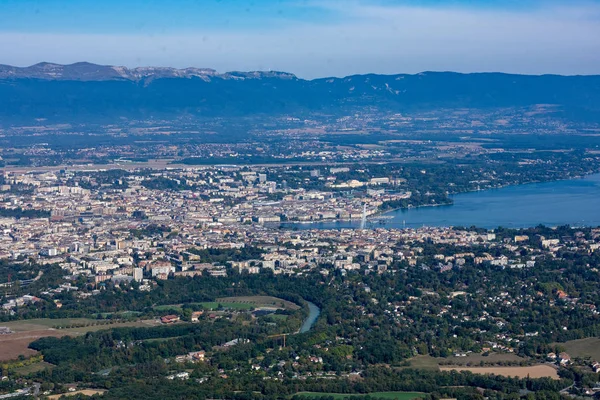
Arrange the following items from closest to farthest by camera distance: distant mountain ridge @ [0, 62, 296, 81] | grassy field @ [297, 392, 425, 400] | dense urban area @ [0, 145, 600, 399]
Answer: grassy field @ [297, 392, 425, 400] < dense urban area @ [0, 145, 600, 399] < distant mountain ridge @ [0, 62, 296, 81]

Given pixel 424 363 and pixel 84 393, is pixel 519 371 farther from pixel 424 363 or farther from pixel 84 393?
pixel 84 393

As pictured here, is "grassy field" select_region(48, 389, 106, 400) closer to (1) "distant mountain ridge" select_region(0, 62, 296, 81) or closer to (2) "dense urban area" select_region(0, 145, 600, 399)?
(2) "dense urban area" select_region(0, 145, 600, 399)

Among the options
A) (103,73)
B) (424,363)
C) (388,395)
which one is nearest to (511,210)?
(424,363)

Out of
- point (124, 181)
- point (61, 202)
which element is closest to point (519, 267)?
point (61, 202)

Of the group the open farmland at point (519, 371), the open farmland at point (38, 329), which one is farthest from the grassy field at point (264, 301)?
the open farmland at point (519, 371)

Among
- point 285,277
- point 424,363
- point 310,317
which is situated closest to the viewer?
point 424,363

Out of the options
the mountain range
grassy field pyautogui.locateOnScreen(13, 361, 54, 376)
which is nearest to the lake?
grassy field pyautogui.locateOnScreen(13, 361, 54, 376)

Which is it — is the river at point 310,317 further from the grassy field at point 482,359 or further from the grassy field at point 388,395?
the grassy field at point 388,395
